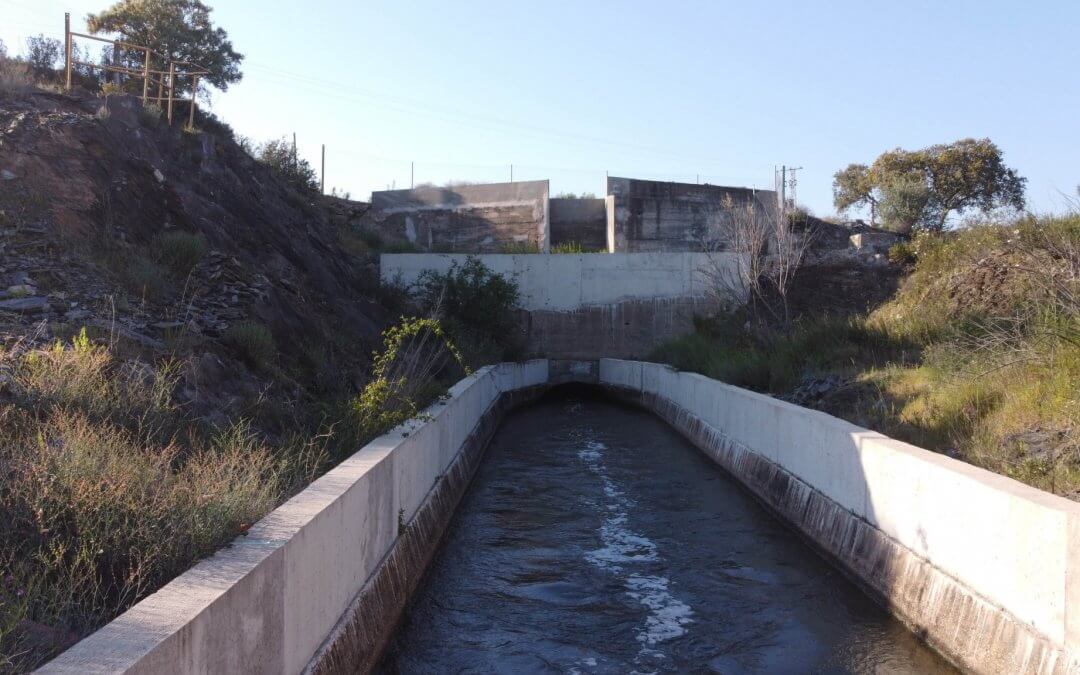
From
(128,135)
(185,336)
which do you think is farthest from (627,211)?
(185,336)

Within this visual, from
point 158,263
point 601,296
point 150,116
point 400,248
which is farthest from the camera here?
point 400,248

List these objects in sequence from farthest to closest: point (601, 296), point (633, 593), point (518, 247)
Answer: point (518, 247)
point (601, 296)
point (633, 593)

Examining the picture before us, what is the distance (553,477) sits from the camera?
14938 mm

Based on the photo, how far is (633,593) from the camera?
A: 868 centimetres

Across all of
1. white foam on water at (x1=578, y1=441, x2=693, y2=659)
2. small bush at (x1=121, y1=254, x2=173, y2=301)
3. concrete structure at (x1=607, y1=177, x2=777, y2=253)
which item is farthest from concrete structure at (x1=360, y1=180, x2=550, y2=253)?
small bush at (x1=121, y1=254, x2=173, y2=301)

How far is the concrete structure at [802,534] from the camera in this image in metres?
4.00

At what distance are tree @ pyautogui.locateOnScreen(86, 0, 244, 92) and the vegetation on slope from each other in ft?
91.8

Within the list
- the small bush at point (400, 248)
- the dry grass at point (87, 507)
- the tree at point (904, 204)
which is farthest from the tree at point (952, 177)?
the dry grass at point (87, 507)

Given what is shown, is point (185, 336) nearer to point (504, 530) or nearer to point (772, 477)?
point (504, 530)

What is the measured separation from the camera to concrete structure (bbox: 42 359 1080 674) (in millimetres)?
3996

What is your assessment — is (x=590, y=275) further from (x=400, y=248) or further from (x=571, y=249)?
(x=400, y=248)

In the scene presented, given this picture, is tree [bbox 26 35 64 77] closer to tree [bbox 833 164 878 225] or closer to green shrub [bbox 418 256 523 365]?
green shrub [bbox 418 256 523 365]

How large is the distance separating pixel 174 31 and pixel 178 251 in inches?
1134

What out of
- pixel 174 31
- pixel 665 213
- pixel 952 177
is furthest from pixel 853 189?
pixel 174 31
